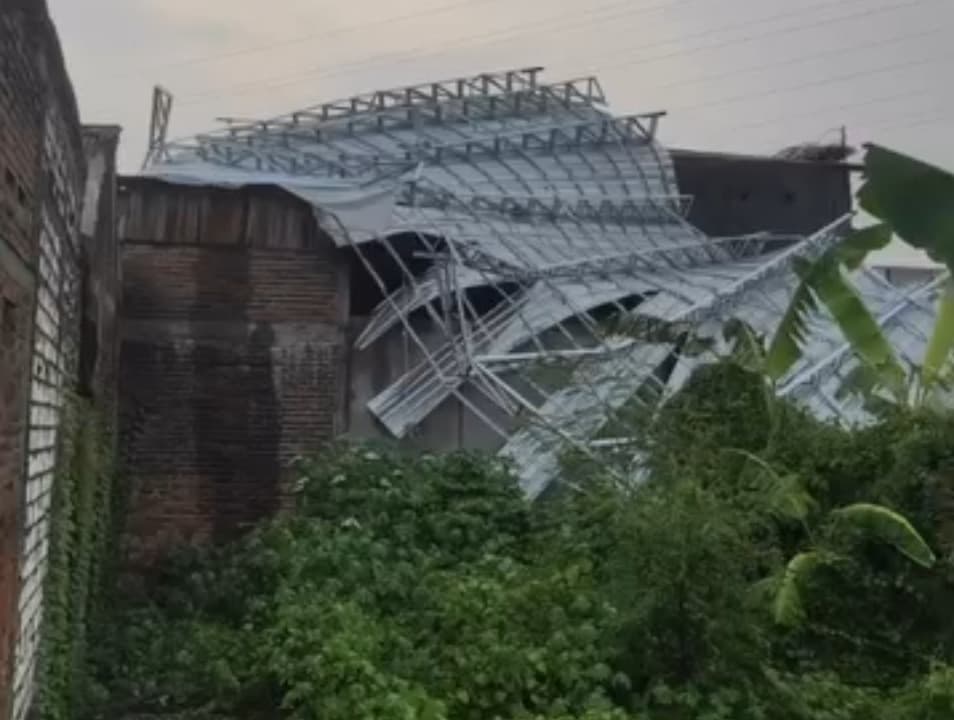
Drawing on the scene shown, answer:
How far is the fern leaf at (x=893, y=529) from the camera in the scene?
978 cm

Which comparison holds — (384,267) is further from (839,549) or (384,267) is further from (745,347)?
(839,549)

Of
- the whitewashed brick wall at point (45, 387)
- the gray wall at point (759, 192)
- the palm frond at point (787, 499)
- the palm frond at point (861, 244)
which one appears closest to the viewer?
the palm frond at point (861, 244)

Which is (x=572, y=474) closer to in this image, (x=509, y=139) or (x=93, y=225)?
(x=93, y=225)

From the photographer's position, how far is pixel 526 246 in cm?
1462

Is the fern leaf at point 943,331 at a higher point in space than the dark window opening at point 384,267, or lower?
lower

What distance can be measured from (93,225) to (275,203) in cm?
327

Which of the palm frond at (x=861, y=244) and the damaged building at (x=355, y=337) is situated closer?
the palm frond at (x=861, y=244)

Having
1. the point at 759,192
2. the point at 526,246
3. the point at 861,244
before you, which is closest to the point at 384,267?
the point at 526,246

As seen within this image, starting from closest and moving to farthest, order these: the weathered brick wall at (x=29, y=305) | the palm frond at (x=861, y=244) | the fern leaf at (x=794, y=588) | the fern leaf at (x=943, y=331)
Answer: the weathered brick wall at (x=29, y=305) → the palm frond at (x=861, y=244) → the fern leaf at (x=943, y=331) → the fern leaf at (x=794, y=588)

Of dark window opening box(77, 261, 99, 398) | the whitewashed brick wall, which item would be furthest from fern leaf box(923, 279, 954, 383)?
dark window opening box(77, 261, 99, 398)

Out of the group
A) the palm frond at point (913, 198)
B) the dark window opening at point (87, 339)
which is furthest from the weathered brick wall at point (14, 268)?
the dark window opening at point (87, 339)

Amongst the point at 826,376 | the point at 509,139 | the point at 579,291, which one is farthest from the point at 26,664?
the point at 509,139

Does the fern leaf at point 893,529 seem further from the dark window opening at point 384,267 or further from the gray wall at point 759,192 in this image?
the gray wall at point 759,192

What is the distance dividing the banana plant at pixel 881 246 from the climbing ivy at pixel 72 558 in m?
4.00
